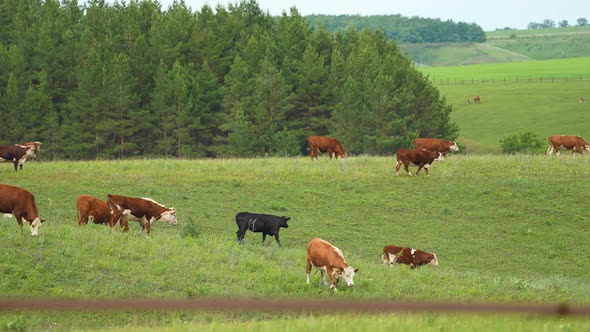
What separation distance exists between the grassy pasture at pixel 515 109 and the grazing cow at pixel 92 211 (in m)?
63.6

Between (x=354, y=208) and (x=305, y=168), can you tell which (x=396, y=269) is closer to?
(x=354, y=208)

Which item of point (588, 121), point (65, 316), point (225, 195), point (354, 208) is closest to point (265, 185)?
point (225, 195)

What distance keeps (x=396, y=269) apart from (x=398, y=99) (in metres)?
50.4

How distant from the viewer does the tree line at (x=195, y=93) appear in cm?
6825

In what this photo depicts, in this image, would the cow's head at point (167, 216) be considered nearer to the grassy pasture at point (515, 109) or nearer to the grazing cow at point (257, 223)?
the grazing cow at point (257, 223)

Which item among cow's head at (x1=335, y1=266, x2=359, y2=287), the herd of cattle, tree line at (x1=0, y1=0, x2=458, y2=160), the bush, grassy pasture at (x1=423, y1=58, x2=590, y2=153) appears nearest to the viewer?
cow's head at (x1=335, y1=266, x2=359, y2=287)

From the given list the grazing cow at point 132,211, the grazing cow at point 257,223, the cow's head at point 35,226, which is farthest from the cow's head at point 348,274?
the cow's head at point 35,226

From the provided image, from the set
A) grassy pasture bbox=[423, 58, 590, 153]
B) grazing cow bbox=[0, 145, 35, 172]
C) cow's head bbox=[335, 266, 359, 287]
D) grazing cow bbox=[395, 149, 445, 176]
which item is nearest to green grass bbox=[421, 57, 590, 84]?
grassy pasture bbox=[423, 58, 590, 153]

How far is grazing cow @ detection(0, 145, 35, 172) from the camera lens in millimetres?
34500

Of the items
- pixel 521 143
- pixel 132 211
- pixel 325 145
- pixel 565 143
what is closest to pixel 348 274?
pixel 132 211

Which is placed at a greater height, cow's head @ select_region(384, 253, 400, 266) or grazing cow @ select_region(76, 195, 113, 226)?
grazing cow @ select_region(76, 195, 113, 226)

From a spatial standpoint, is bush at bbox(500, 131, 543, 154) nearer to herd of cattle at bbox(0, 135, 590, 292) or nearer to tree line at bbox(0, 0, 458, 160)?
tree line at bbox(0, 0, 458, 160)

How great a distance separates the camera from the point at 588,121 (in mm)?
91250

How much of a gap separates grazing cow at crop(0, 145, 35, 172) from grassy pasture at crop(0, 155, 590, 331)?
57 cm
